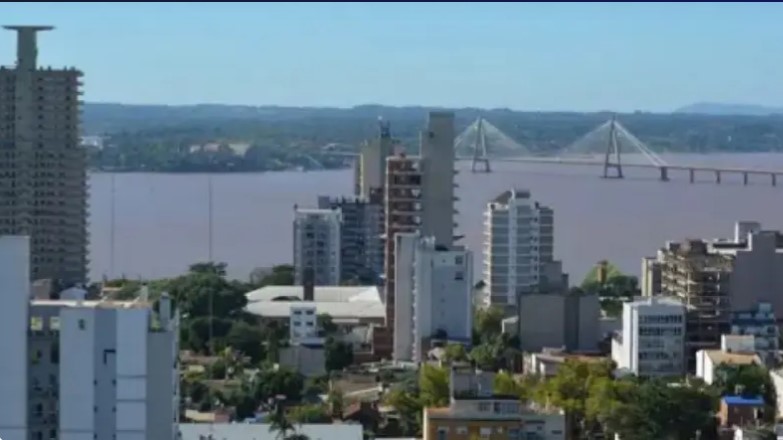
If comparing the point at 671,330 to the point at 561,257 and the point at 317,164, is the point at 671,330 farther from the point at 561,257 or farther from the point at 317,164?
the point at 317,164

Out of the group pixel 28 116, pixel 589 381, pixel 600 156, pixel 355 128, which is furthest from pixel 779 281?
pixel 355 128

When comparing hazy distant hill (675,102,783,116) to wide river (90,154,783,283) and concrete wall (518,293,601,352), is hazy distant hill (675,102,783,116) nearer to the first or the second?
wide river (90,154,783,283)

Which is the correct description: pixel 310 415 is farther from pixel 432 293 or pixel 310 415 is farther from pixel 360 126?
pixel 360 126

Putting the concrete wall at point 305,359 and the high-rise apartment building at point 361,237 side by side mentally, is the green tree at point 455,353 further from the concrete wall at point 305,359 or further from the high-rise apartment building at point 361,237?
the high-rise apartment building at point 361,237

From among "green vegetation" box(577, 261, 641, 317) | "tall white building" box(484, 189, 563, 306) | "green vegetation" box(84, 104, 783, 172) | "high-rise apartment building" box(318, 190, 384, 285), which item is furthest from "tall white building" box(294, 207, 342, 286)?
"green vegetation" box(84, 104, 783, 172)

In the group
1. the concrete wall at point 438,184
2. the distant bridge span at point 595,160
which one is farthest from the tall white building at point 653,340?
the distant bridge span at point 595,160

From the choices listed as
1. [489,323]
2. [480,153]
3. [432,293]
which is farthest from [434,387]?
[480,153]
